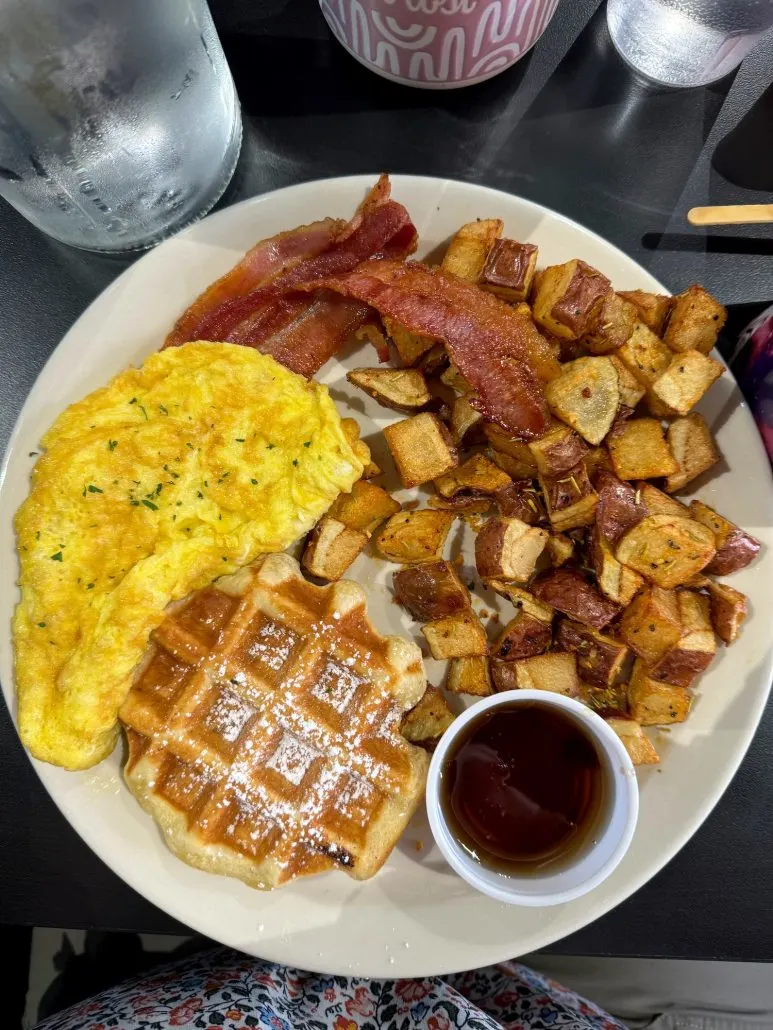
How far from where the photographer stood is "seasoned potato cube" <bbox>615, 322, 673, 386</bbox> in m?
1.79

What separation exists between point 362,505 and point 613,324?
0.75 m

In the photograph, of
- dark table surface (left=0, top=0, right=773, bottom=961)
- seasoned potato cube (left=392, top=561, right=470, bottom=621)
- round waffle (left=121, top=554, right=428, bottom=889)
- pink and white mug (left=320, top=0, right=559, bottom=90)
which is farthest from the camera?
dark table surface (left=0, top=0, right=773, bottom=961)

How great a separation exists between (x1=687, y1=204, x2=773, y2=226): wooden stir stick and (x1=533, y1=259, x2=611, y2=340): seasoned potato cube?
1.31 ft

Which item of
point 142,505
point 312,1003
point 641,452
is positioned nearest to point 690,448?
point 641,452

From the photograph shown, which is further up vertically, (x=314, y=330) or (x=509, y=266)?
(x=509, y=266)

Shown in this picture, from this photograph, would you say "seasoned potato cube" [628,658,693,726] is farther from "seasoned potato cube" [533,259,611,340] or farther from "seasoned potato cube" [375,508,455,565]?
"seasoned potato cube" [533,259,611,340]

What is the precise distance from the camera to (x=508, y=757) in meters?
1.76

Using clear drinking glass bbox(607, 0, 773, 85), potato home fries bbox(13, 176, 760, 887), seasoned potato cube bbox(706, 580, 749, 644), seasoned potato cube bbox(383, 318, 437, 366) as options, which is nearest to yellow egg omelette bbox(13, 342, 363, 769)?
potato home fries bbox(13, 176, 760, 887)

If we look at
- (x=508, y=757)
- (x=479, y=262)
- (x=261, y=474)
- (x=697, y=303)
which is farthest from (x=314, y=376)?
(x=508, y=757)

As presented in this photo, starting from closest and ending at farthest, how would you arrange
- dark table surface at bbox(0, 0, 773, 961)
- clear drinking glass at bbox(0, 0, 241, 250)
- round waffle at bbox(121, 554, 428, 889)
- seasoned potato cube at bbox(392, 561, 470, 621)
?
clear drinking glass at bbox(0, 0, 241, 250) < round waffle at bbox(121, 554, 428, 889) < seasoned potato cube at bbox(392, 561, 470, 621) < dark table surface at bbox(0, 0, 773, 961)

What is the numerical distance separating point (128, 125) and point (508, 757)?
169 centimetres

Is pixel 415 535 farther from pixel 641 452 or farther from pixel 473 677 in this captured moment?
pixel 641 452

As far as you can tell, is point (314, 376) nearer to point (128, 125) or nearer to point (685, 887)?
point (128, 125)

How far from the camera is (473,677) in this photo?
71.6 inches
